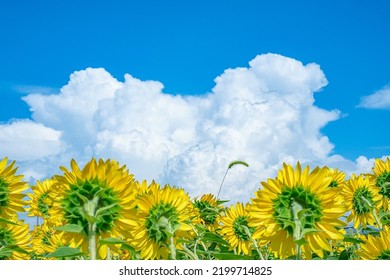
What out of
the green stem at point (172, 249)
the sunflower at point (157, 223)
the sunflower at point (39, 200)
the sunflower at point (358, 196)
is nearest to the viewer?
the green stem at point (172, 249)

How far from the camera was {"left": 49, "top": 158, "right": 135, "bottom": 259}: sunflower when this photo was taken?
229 centimetres

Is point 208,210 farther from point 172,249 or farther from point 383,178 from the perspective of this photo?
point 172,249

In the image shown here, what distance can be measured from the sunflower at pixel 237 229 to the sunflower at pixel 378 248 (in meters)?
1.17

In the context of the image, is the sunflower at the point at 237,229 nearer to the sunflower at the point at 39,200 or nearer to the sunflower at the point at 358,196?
the sunflower at the point at 358,196

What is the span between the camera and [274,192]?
8.07 ft

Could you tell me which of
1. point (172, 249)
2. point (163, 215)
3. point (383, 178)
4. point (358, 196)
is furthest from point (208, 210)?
point (172, 249)

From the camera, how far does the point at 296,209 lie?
238 cm

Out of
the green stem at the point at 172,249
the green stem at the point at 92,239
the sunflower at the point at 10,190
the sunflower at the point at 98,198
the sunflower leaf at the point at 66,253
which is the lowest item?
the sunflower leaf at the point at 66,253

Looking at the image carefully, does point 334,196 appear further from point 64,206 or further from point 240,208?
point 240,208

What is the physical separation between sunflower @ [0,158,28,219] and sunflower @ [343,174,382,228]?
2.64 meters

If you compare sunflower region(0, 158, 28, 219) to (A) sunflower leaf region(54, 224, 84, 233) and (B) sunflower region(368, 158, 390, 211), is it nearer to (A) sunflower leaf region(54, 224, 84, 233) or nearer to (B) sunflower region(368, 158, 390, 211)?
(A) sunflower leaf region(54, 224, 84, 233)

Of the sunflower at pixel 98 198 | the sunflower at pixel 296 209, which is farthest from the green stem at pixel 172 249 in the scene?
the sunflower at pixel 296 209

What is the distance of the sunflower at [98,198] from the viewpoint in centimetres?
229

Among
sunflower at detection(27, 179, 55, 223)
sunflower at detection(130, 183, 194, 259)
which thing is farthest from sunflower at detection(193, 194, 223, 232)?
sunflower at detection(130, 183, 194, 259)
